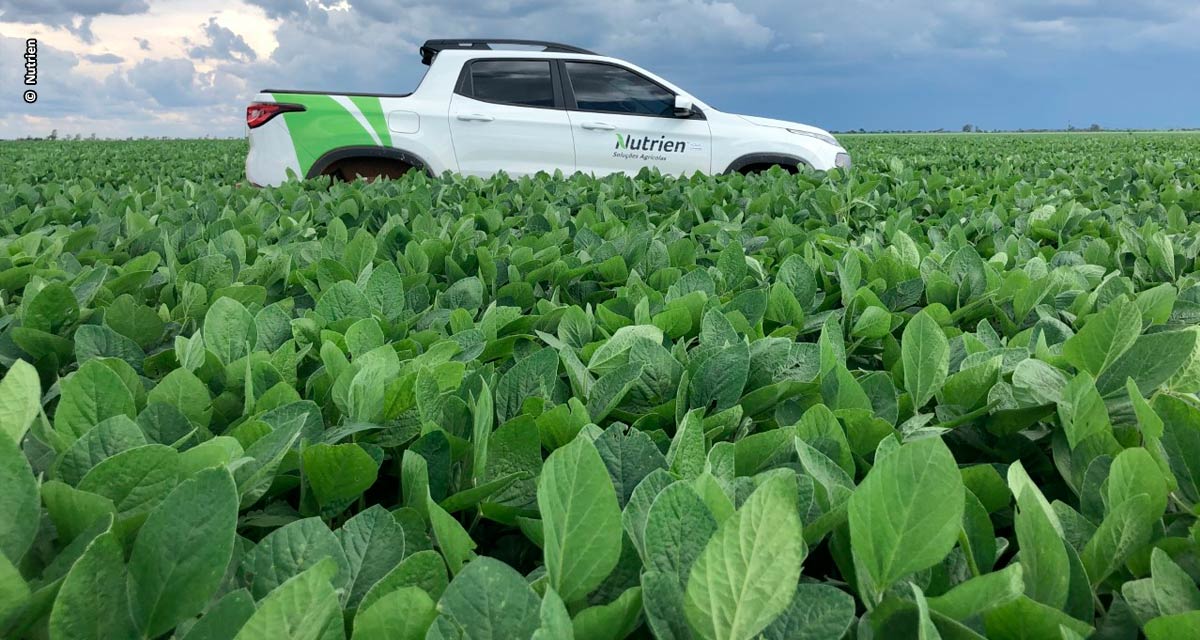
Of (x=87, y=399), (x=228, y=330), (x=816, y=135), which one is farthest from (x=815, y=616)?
(x=816, y=135)

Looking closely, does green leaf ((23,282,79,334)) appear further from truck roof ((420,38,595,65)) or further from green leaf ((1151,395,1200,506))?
truck roof ((420,38,595,65))

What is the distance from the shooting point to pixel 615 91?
9.67 meters

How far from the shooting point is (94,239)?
9.55 ft

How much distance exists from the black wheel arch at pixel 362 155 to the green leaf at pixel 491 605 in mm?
8359

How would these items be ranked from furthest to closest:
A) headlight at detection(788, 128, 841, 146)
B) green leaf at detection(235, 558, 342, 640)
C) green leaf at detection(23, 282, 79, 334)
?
headlight at detection(788, 128, 841, 146) → green leaf at detection(23, 282, 79, 334) → green leaf at detection(235, 558, 342, 640)

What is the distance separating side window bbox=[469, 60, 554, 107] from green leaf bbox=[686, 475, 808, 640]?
901cm

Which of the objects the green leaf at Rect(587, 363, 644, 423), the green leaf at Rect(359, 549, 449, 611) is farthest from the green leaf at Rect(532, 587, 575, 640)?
the green leaf at Rect(587, 363, 644, 423)

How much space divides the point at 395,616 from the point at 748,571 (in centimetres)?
29

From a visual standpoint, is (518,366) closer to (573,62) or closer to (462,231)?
(462,231)

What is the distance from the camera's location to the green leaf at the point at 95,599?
690 millimetres

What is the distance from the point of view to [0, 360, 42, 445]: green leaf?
0.95 meters

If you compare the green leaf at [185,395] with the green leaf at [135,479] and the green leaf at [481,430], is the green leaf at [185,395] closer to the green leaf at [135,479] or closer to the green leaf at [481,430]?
the green leaf at [135,479]

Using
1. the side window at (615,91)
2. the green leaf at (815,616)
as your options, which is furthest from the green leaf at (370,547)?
the side window at (615,91)

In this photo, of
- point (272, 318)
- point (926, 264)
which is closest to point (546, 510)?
point (272, 318)
